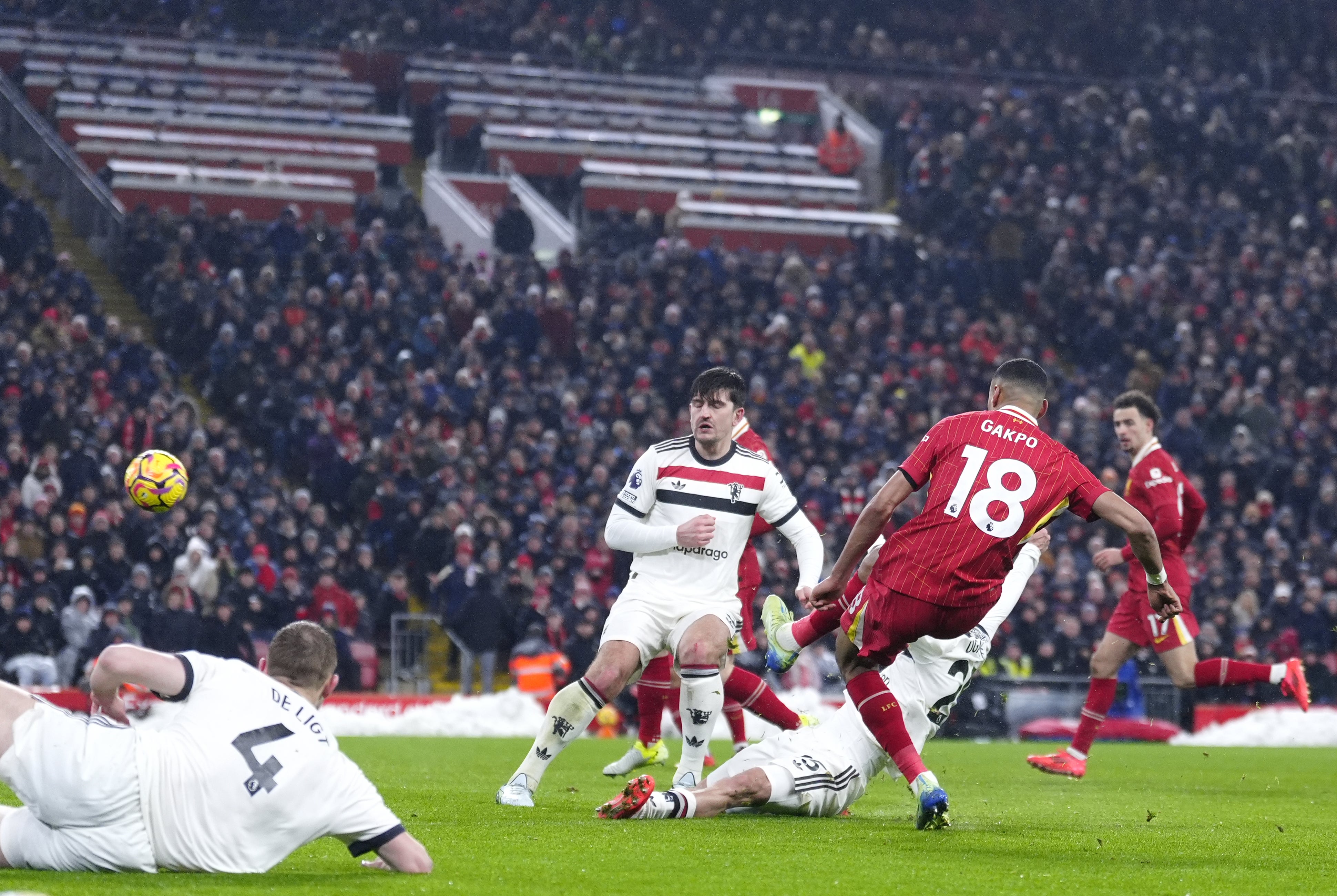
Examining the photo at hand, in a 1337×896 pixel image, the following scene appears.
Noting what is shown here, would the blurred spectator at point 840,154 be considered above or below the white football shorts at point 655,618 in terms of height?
above

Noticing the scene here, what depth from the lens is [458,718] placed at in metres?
19.3

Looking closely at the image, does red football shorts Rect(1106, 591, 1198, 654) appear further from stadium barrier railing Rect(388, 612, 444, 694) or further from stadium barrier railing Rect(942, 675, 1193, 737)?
stadium barrier railing Rect(388, 612, 444, 694)

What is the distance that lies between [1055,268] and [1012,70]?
10.6 meters

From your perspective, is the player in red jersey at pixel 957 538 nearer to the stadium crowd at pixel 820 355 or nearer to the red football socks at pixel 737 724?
the red football socks at pixel 737 724

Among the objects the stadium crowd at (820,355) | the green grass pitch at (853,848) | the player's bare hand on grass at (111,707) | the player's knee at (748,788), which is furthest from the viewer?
the stadium crowd at (820,355)

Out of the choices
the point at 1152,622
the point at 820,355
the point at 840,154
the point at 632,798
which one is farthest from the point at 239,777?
the point at 840,154

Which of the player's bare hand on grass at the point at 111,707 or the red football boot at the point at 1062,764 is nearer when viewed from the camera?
the player's bare hand on grass at the point at 111,707

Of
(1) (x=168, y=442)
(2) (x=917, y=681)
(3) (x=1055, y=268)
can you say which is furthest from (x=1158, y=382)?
(2) (x=917, y=681)

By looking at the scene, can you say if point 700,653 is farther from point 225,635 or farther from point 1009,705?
point 1009,705

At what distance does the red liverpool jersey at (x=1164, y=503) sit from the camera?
12.1 m

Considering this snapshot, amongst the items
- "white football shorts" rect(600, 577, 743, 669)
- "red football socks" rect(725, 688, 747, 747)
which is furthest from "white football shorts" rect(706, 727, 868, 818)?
"red football socks" rect(725, 688, 747, 747)

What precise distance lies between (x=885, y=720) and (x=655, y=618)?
1.67 meters

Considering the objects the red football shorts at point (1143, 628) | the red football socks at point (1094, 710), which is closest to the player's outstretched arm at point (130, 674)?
the red football socks at point (1094, 710)

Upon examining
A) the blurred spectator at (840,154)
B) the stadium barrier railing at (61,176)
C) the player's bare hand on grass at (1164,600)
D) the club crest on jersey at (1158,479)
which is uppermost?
the blurred spectator at (840,154)
